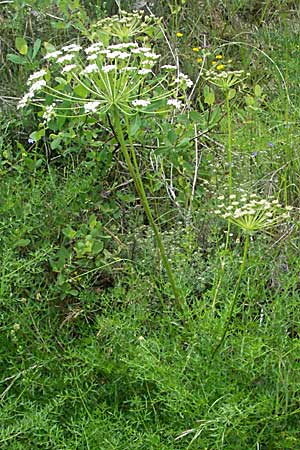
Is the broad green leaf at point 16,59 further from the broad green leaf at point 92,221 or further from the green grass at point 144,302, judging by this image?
the broad green leaf at point 92,221

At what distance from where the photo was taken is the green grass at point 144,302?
7.75ft

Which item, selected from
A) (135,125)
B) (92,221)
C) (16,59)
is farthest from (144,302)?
(16,59)

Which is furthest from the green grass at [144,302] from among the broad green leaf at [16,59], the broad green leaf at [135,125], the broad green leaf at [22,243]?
the broad green leaf at [135,125]

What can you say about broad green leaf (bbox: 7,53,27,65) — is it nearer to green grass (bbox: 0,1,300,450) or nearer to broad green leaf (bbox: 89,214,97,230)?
green grass (bbox: 0,1,300,450)

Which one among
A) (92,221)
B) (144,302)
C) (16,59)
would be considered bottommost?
(144,302)

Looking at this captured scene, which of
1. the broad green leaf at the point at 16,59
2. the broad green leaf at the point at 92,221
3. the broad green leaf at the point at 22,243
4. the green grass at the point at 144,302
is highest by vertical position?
the broad green leaf at the point at 16,59

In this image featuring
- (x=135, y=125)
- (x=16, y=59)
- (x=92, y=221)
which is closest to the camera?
(x=135, y=125)

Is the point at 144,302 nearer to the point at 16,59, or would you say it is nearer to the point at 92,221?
the point at 92,221

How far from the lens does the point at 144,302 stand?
2.73m

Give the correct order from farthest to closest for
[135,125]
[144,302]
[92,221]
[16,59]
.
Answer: [16,59], [92,221], [144,302], [135,125]

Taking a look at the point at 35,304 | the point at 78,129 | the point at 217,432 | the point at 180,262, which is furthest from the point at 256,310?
the point at 78,129

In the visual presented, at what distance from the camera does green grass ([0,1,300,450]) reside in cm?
236

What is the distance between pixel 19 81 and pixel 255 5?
1.93 meters

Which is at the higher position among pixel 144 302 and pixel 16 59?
pixel 16 59
